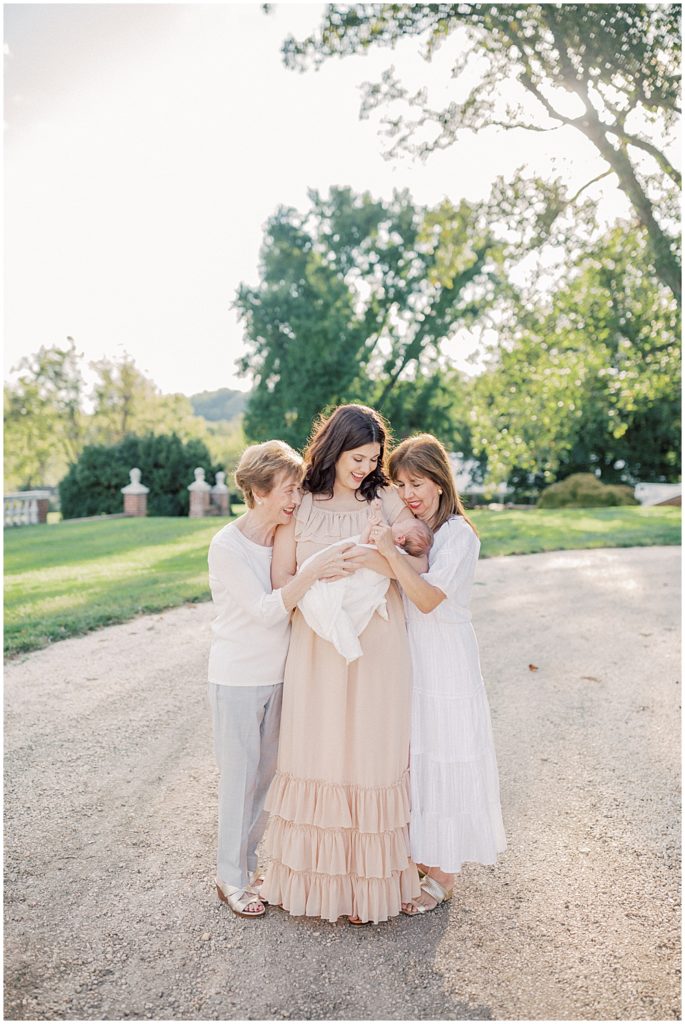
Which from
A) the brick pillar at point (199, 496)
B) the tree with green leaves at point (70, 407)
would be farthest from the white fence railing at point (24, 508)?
the tree with green leaves at point (70, 407)

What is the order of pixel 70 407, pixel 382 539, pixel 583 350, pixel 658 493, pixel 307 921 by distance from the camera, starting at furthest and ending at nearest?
1. pixel 70 407
2. pixel 658 493
3. pixel 583 350
4. pixel 307 921
5. pixel 382 539

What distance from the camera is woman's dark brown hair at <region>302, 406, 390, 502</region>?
3006mm

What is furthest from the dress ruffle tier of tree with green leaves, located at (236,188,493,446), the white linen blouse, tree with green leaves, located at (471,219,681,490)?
tree with green leaves, located at (236,188,493,446)

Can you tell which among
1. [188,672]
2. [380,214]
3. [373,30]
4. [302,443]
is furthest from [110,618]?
Answer: [380,214]

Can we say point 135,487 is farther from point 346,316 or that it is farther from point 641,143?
point 641,143

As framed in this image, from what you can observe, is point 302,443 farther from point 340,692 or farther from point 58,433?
point 340,692

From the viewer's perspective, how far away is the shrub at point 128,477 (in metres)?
24.0

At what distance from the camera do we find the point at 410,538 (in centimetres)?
312

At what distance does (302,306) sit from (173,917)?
28132mm

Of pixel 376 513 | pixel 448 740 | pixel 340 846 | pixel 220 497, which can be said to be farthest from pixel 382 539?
pixel 220 497

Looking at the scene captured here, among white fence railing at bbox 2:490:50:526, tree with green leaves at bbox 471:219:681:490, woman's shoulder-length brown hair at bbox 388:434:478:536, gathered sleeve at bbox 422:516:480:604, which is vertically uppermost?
tree with green leaves at bbox 471:219:681:490

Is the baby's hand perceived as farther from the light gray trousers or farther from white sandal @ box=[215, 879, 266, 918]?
white sandal @ box=[215, 879, 266, 918]

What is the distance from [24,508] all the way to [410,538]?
21961mm

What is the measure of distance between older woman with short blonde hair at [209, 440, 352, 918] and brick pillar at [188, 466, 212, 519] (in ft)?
67.7
